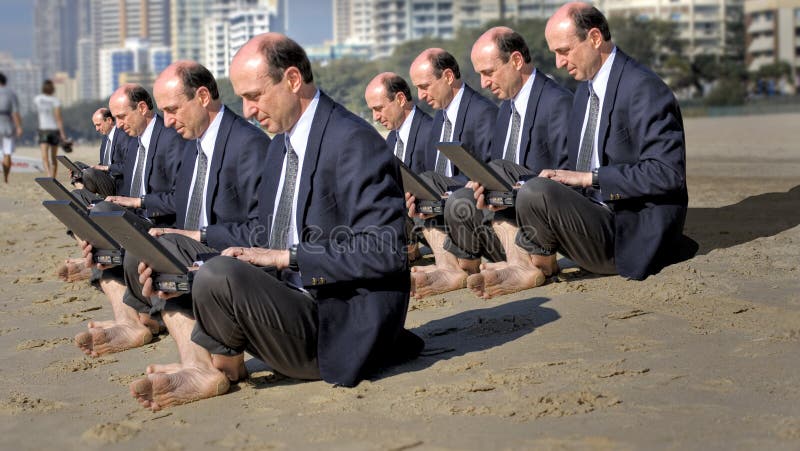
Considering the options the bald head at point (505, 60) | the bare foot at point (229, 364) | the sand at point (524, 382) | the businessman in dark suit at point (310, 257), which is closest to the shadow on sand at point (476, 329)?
the sand at point (524, 382)

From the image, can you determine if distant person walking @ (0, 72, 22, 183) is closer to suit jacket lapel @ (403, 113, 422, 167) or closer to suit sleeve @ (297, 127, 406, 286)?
suit jacket lapel @ (403, 113, 422, 167)

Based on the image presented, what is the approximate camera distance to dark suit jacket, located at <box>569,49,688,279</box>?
5.89 meters

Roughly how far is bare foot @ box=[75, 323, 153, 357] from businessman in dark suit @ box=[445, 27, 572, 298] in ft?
6.24

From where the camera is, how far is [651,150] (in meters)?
5.93

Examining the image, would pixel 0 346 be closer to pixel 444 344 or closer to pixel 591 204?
pixel 444 344

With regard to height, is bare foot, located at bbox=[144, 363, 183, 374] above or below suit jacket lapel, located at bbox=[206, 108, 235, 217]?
below

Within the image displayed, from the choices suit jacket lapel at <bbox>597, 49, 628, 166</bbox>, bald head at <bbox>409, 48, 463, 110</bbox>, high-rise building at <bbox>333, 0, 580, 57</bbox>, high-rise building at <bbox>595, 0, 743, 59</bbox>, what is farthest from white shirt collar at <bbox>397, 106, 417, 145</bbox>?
high-rise building at <bbox>333, 0, 580, 57</bbox>

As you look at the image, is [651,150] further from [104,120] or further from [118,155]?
[104,120]

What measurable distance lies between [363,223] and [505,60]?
9.58ft

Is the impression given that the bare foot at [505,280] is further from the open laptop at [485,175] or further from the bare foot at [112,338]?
the bare foot at [112,338]

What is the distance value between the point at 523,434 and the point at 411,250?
163 inches

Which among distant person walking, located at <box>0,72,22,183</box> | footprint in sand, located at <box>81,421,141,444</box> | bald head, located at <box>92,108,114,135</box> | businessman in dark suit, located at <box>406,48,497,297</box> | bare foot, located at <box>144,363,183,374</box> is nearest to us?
footprint in sand, located at <box>81,421,141,444</box>

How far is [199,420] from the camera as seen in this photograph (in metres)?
4.23

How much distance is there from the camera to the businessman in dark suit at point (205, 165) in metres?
5.32
